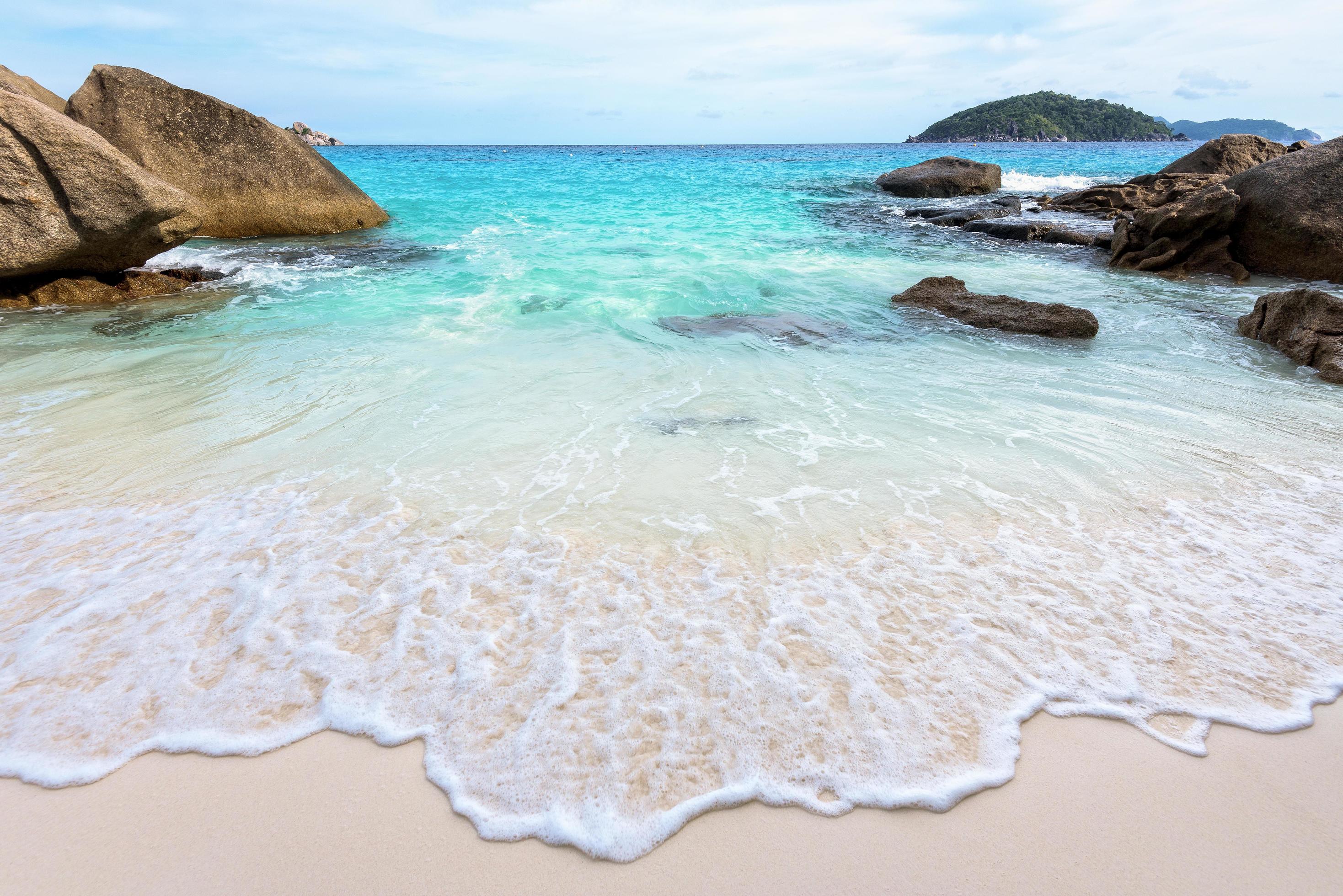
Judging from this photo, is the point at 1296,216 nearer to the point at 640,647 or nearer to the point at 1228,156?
the point at 1228,156

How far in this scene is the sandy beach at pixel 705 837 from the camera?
1.75 meters

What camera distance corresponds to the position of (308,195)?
12.4 m

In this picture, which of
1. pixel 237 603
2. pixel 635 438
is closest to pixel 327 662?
pixel 237 603

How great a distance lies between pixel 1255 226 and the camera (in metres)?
10.2

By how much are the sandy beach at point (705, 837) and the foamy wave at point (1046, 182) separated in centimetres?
2620

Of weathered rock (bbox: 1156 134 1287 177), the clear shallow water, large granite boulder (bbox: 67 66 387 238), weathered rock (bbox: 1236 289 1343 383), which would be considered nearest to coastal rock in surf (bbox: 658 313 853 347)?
the clear shallow water

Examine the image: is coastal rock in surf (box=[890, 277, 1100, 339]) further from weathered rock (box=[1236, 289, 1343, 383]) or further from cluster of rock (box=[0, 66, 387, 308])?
cluster of rock (box=[0, 66, 387, 308])

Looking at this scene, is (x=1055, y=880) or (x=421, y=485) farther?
(x=421, y=485)

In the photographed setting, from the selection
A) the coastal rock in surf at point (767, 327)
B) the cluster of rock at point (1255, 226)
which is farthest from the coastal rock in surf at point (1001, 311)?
the cluster of rock at point (1255, 226)

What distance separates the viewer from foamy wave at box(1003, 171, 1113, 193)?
81.0ft

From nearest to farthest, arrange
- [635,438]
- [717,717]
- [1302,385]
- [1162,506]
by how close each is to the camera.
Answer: [717,717]
[1162,506]
[635,438]
[1302,385]

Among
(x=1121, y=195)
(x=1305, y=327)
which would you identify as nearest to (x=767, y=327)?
(x=1305, y=327)

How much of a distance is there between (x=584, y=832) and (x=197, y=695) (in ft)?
4.97

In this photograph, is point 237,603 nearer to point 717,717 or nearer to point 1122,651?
point 717,717
